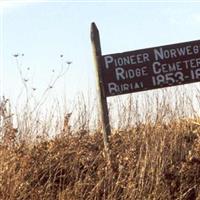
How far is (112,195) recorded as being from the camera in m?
4.93

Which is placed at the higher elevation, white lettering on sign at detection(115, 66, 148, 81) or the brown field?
white lettering on sign at detection(115, 66, 148, 81)

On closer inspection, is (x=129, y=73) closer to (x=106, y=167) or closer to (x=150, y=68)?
(x=150, y=68)

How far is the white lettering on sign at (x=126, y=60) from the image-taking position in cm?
589

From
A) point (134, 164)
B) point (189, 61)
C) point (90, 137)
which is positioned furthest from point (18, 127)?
point (189, 61)

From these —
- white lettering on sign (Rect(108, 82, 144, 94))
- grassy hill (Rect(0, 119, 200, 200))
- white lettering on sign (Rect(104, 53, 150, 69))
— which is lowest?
grassy hill (Rect(0, 119, 200, 200))

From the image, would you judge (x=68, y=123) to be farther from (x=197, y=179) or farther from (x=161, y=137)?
(x=197, y=179)

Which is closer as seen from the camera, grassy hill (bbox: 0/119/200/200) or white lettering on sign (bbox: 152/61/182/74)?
grassy hill (bbox: 0/119/200/200)

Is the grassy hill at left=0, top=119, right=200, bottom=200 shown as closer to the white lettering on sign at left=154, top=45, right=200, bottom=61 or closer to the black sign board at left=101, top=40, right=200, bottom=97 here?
the black sign board at left=101, top=40, right=200, bottom=97

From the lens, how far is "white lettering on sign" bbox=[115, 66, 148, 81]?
19.3 feet

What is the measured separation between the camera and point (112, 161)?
5.52m

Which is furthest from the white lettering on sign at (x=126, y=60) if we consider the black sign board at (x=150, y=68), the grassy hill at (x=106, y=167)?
the grassy hill at (x=106, y=167)

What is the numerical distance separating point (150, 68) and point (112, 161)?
3.32 ft

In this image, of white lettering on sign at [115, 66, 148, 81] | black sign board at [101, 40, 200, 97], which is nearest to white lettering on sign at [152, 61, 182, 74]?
black sign board at [101, 40, 200, 97]

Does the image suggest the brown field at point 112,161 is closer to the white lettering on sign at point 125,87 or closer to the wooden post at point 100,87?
the wooden post at point 100,87
